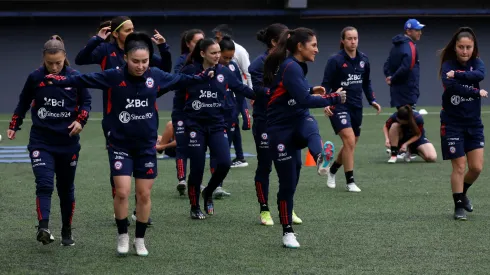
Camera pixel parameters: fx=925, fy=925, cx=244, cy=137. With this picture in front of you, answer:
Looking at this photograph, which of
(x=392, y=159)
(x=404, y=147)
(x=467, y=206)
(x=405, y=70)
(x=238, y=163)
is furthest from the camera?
(x=405, y=70)

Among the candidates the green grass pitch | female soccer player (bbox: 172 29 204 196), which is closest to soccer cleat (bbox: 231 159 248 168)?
the green grass pitch

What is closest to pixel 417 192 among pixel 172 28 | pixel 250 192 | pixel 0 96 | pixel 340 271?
pixel 250 192

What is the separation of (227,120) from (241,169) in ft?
14.1

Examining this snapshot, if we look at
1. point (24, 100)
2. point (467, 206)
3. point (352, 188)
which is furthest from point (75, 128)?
point (352, 188)

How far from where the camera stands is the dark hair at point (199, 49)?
973cm

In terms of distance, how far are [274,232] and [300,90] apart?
1659 millimetres

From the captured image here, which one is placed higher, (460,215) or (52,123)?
(52,123)

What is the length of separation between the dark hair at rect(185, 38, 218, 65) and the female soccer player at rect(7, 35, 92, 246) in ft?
5.79

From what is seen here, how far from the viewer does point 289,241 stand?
26.8 feet

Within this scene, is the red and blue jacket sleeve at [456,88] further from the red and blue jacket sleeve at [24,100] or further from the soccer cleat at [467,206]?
the red and blue jacket sleeve at [24,100]

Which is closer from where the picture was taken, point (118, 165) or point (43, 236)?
point (118, 165)

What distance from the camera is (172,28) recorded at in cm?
2820

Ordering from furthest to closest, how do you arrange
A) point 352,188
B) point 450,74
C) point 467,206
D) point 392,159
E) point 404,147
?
point 404,147, point 392,159, point 352,188, point 467,206, point 450,74

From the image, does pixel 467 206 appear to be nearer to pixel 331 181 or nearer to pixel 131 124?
pixel 331 181
